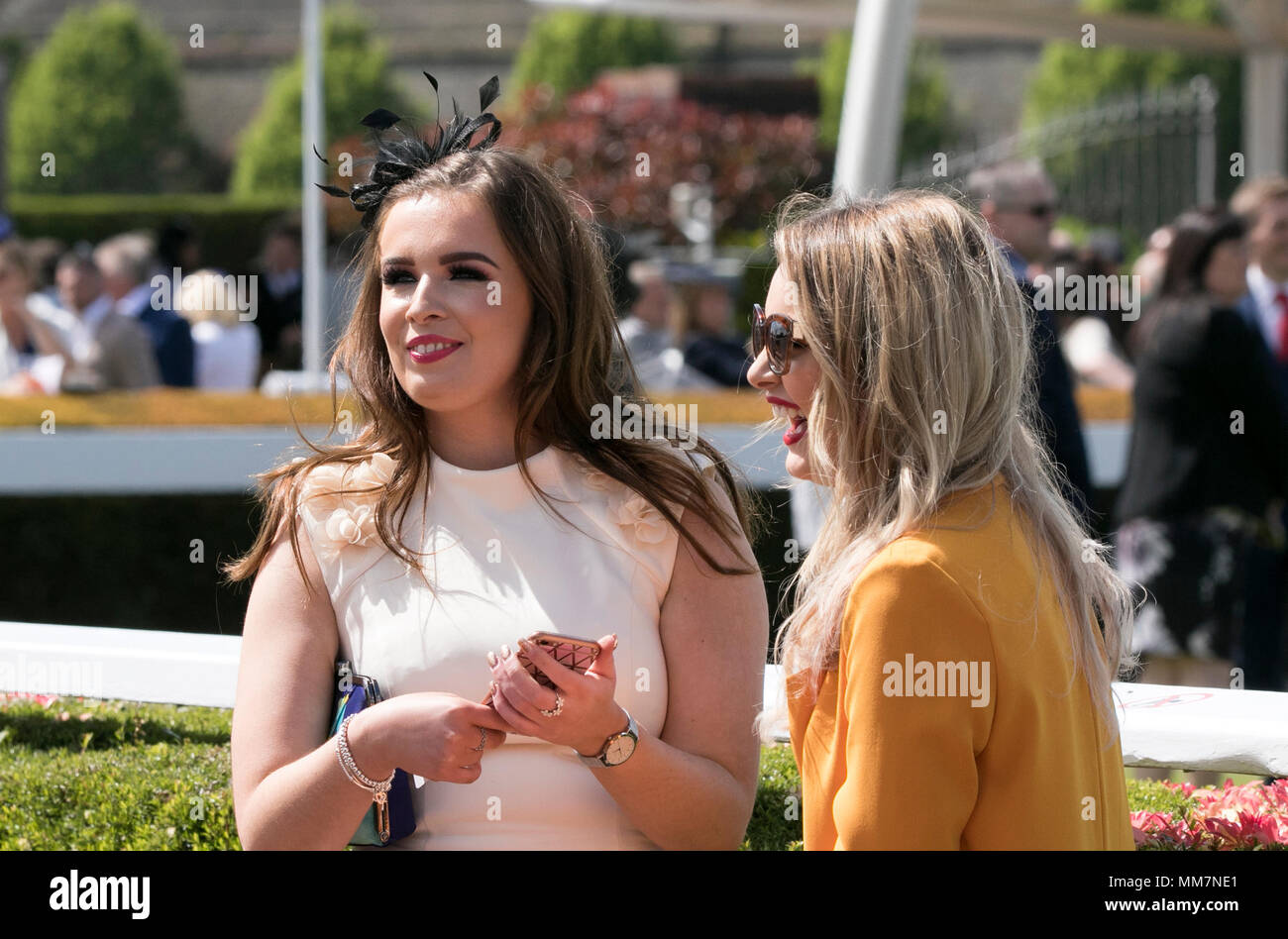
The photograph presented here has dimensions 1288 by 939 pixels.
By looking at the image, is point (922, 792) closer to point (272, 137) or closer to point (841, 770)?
point (841, 770)

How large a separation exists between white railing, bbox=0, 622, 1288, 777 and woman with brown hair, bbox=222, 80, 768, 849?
0.44 meters

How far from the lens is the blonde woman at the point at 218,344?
354 inches

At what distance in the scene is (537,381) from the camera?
7.87ft

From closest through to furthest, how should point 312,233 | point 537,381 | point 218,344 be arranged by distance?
point 537,381
point 218,344
point 312,233

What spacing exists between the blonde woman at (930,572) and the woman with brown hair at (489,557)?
0.28 metres

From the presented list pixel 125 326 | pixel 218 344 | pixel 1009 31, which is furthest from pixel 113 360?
pixel 1009 31

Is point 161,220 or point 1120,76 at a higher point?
point 1120,76

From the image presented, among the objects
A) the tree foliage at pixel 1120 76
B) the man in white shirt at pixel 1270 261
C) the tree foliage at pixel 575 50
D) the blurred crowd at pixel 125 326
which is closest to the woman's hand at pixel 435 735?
the man in white shirt at pixel 1270 261

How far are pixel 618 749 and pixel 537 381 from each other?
63cm

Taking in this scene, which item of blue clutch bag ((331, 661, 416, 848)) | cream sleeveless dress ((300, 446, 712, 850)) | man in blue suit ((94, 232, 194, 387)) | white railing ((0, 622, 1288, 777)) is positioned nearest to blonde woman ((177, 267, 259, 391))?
man in blue suit ((94, 232, 194, 387))

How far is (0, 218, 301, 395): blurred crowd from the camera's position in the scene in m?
8.11

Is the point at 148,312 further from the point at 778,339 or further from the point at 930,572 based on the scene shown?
the point at 930,572

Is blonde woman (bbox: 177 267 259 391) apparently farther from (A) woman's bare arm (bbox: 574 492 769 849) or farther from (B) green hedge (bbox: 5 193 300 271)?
(B) green hedge (bbox: 5 193 300 271)
